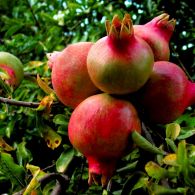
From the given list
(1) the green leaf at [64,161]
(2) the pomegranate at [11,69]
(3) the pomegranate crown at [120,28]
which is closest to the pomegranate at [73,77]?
(3) the pomegranate crown at [120,28]

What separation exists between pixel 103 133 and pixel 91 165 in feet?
0.27

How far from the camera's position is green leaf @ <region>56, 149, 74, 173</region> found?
41.2 inches

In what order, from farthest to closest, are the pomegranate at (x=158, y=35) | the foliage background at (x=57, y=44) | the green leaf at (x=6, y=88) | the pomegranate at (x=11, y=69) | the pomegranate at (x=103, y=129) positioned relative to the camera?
the foliage background at (x=57, y=44)
the pomegranate at (x=11, y=69)
the green leaf at (x=6, y=88)
the pomegranate at (x=158, y=35)
the pomegranate at (x=103, y=129)

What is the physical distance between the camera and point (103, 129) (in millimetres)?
791

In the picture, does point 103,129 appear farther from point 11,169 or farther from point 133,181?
point 11,169

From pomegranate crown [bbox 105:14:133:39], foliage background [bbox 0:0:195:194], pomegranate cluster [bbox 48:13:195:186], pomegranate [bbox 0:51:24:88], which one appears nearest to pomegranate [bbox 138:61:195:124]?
pomegranate cluster [bbox 48:13:195:186]

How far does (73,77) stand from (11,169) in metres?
→ 0.34

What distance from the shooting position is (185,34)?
2021 mm

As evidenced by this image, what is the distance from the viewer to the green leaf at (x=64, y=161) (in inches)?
41.2

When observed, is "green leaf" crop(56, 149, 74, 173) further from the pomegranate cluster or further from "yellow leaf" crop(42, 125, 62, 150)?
the pomegranate cluster

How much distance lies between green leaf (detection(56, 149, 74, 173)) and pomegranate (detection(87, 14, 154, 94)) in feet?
1.02

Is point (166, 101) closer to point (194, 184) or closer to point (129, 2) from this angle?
point (194, 184)

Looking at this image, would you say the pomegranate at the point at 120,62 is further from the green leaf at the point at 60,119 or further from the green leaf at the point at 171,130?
the green leaf at the point at 60,119

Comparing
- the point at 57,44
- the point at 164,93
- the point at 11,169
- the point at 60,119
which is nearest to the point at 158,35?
the point at 164,93
